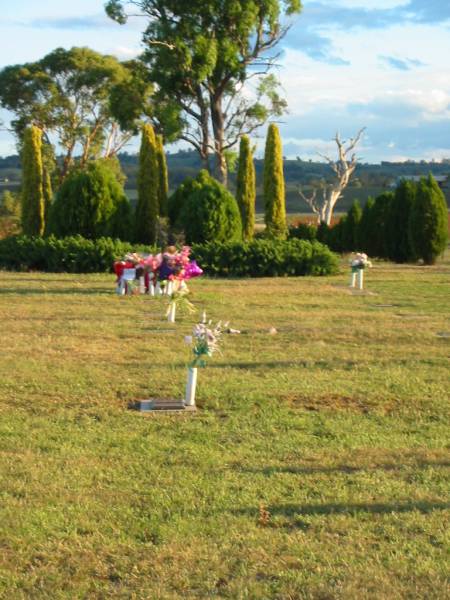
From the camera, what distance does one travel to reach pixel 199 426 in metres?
6.73

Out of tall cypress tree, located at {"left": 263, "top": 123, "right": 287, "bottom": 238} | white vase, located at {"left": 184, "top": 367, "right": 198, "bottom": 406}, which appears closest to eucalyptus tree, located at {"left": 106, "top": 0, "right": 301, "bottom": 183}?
tall cypress tree, located at {"left": 263, "top": 123, "right": 287, "bottom": 238}

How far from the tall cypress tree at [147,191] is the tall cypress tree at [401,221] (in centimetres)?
749

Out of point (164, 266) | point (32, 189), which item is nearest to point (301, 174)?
point (32, 189)

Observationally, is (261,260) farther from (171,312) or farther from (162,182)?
(171,312)

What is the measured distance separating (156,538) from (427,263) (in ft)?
77.6

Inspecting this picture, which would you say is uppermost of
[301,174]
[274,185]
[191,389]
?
[301,174]

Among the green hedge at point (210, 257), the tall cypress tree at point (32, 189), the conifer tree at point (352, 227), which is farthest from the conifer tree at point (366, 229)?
the tall cypress tree at point (32, 189)

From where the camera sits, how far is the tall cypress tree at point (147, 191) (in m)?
25.2

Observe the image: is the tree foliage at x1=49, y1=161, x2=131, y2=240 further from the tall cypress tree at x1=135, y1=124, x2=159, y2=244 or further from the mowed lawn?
the mowed lawn

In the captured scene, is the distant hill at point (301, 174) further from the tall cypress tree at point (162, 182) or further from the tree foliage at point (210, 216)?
the tree foliage at point (210, 216)

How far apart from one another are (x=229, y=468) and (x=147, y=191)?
2053 centimetres

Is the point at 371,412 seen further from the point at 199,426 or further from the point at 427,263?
the point at 427,263

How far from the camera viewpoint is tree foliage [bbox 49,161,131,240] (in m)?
23.2

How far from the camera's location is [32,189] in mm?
26406
